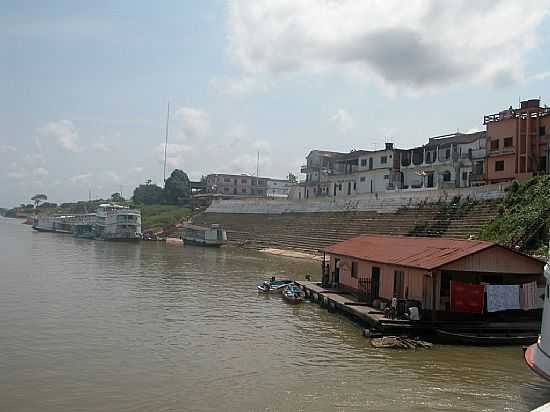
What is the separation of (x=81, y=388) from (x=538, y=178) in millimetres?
39819

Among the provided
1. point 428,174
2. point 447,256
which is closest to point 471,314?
point 447,256

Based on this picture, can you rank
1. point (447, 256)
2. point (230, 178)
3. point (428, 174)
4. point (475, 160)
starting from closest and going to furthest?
1. point (447, 256)
2. point (475, 160)
3. point (428, 174)
4. point (230, 178)

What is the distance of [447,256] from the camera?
21375 mm

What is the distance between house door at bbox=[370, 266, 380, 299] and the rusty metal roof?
0.63 meters

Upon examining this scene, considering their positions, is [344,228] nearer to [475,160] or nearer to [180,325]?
[475,160]

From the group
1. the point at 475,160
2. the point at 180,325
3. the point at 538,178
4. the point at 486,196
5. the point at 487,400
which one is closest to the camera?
the point at 487,400

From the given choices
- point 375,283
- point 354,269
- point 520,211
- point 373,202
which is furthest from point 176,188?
point 375,283

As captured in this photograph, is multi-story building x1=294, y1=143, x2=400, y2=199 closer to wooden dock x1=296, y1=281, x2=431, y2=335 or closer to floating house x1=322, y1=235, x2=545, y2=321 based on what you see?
wooden dock x1=296, y1=281, x2=431, y2=335

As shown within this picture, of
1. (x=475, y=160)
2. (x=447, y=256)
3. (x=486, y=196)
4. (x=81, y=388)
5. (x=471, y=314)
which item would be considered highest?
(x=475, y=160)

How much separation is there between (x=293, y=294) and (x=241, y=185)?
108 m

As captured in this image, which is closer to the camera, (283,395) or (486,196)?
(283,395)

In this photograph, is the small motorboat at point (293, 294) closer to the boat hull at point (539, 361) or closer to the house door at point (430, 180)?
the boat hull at point (539, 361)

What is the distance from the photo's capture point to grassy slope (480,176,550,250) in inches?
1566

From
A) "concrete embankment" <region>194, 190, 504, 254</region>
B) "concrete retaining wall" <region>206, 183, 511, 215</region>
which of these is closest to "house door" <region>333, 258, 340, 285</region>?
"concrete embankment" <region>194, 190, 504, 254</region>
